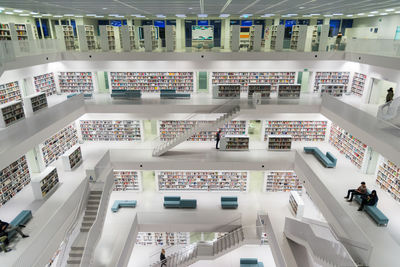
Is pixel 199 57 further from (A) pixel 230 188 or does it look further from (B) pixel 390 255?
(B) pixel 390 255

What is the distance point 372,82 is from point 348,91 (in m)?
2.27

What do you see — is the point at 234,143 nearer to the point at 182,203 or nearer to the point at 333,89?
the point at 182,203

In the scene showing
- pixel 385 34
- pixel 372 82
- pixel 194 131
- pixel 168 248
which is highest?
pixel 385 34

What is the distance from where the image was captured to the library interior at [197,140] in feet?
24.8

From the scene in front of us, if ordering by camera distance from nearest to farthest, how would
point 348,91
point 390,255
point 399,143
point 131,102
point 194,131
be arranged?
point 390,255 → point 399,143 → point 194,131 → point 131,102 → point 348,91

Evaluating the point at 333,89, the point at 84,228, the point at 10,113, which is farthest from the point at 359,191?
the point at 10,113

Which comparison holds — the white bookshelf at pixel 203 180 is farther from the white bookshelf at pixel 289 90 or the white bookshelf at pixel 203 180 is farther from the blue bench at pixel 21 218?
the blue bench at pixel 21 218

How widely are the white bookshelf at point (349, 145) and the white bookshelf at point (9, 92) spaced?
46.1 feet

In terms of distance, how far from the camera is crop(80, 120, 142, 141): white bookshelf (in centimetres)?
1284

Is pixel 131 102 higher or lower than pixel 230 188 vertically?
higher

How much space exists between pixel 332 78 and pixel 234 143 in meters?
6.28

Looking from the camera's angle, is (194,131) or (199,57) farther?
(199,57)

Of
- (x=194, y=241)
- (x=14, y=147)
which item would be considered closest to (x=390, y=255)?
(x=194, y=241)

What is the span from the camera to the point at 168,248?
1138 cm
